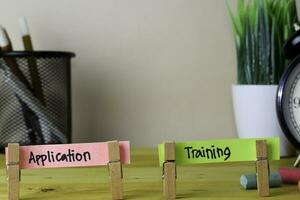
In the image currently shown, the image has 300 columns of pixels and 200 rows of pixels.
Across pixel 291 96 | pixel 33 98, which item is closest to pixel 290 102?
pixel 291 96

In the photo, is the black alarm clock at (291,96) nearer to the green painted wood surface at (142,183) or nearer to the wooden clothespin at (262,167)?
the green painted wood surface at (142,183)

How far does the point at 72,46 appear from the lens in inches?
36.0

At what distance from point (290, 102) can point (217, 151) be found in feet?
0.75

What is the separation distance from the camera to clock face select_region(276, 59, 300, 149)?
2.29 ft

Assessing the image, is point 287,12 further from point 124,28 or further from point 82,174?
point 82,174

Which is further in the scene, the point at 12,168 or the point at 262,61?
the point at 262,61

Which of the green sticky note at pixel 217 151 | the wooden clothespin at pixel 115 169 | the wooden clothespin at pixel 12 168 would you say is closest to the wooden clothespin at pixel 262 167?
the green sticky note at pixel 217 151

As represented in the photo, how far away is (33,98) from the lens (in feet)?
2.55

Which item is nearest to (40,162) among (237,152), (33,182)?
(33,182)

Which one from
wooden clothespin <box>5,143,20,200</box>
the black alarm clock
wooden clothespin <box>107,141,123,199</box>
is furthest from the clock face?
wooden clothespin <box>5,143,20,200</box>

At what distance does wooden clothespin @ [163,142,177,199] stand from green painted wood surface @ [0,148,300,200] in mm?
15

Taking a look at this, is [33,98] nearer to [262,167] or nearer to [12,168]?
[12,168]

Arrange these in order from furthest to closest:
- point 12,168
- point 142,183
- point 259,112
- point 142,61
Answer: point 142,61
point 259,112
point 142,183
point 12,168

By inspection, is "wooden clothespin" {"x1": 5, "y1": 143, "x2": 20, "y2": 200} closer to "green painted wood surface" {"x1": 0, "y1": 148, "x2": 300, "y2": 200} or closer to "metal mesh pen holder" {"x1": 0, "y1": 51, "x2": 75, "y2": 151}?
"green painted wood surface" {"x1": 0, "y1": 148, "x2": 300, "y2": 200}
